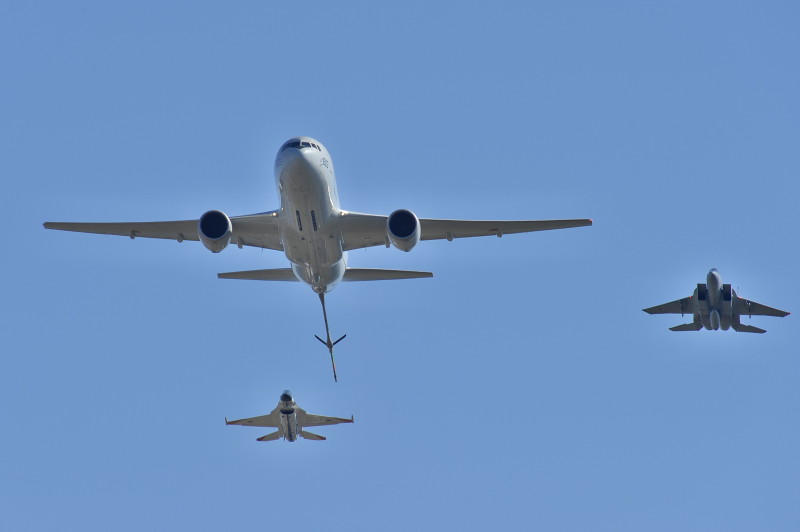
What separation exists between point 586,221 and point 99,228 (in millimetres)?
15829

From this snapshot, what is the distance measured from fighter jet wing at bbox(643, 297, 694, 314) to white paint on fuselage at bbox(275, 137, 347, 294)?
2115 cm

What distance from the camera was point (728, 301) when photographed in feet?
170

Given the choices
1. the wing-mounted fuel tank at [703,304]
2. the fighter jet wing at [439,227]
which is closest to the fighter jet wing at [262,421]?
the fighter jet wing at [439,227]

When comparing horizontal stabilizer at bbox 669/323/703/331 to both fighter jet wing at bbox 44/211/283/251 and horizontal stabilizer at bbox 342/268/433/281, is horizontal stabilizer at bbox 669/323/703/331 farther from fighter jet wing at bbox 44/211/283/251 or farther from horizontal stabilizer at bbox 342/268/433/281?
fighter jet wing at bbox 44/211/283/251

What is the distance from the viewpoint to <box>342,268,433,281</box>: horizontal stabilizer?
39.0m

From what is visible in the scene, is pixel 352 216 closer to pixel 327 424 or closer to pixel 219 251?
pixel 219 251

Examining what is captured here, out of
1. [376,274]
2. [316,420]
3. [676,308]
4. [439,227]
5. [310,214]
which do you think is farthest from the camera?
[676,308]

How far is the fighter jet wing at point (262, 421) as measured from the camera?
172 ft

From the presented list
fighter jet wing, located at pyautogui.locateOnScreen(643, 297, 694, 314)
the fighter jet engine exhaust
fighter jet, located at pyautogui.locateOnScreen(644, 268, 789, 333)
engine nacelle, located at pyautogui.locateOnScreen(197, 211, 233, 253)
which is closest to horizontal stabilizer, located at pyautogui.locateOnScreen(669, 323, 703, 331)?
fighter jet, located at pyautogui.locateOnScreen(644, 268, 789, 333)

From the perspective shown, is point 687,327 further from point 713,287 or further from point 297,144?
point 297,144

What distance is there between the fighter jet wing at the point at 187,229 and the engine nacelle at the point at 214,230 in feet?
6.51

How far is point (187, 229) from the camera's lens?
128ft

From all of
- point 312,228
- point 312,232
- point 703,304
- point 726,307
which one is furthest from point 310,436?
point 312,228

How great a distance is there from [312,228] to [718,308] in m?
23.3
